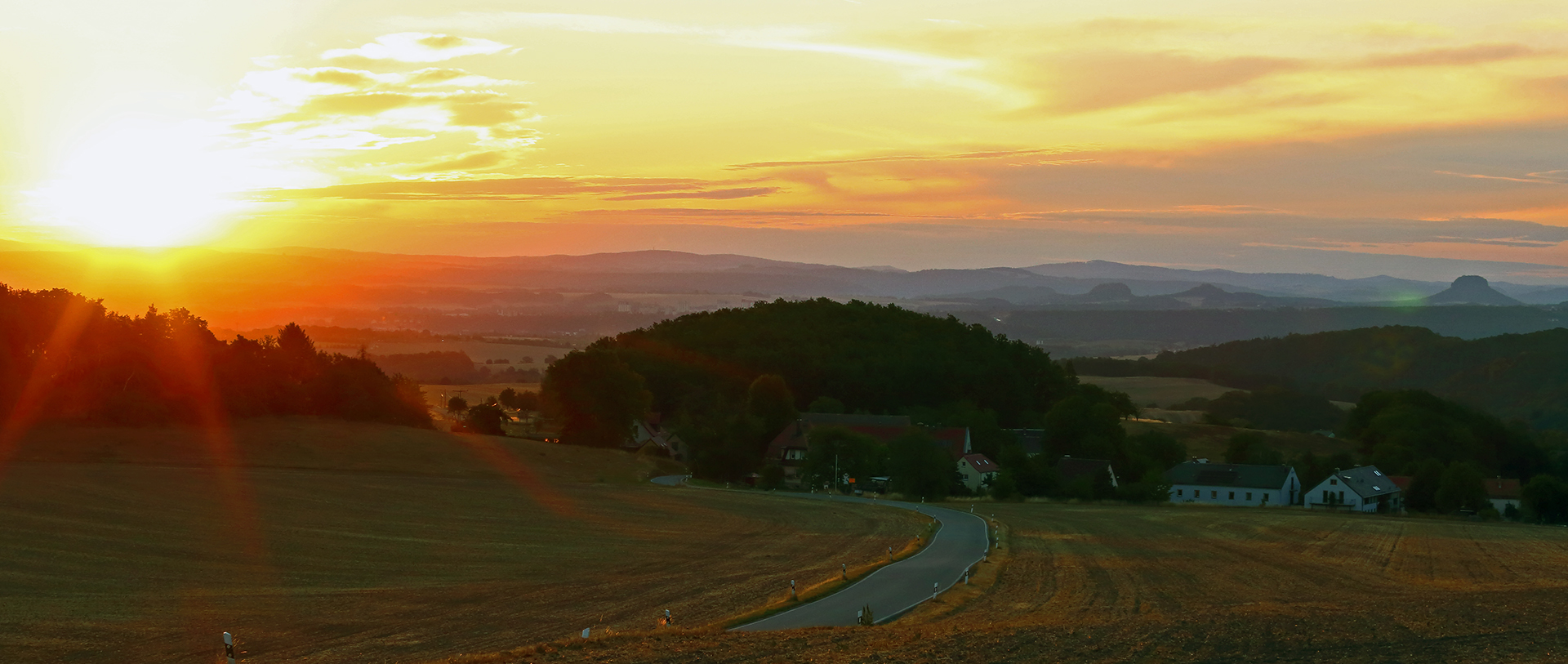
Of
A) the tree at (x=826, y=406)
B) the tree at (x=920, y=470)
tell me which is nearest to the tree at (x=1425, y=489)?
the tree at (x=920, y=470)

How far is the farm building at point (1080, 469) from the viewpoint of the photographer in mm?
67312

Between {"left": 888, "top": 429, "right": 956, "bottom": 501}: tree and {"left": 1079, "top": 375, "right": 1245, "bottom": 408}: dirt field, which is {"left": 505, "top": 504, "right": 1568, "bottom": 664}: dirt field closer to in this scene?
{"left": 888, "top": 429, "right": 956, "bottom": 501}: tree

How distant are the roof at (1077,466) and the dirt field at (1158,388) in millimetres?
57952

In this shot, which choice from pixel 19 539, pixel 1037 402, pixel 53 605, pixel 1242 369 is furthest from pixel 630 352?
pixel 1242 369

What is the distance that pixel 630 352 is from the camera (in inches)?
3824

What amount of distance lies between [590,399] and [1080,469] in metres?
30.2

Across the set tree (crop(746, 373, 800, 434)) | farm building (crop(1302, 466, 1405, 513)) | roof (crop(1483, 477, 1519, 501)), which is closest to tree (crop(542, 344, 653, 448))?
tree (crop(746, 373, 800, 434))

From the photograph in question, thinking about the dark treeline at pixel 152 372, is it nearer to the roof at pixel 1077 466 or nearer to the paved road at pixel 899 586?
the roof at pixel 1077 466

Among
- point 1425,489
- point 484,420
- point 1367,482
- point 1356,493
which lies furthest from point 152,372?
point 1367,482

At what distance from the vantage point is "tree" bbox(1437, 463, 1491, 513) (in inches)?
2435

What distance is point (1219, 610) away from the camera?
20203mm

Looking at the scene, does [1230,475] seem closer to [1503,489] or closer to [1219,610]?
[1503,489]

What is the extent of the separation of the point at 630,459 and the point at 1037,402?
44.3 metres

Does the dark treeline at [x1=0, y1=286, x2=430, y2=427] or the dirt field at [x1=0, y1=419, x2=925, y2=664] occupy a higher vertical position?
the dark treeline at [x1=0, y1=286, x2=430, y2=427]
